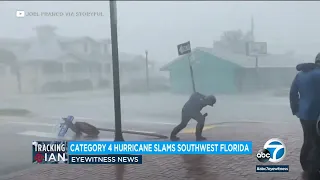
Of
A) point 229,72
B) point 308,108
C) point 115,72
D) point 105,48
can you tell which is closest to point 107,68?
point 115,72

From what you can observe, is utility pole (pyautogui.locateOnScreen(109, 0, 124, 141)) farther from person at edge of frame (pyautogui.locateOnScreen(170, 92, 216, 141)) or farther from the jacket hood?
the jacket hood

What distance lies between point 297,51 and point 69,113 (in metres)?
3.10

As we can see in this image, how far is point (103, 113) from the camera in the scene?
5.79 metres

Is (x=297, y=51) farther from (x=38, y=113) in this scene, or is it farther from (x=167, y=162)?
(x=38, y=113)

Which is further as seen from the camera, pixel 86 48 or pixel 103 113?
pixel 103 113

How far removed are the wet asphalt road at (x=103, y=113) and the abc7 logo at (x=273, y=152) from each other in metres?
0.50

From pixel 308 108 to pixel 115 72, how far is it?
8.11 ft

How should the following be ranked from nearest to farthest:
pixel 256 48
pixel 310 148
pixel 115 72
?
1. pixel 310 148
2. pixel 256 48
3. pixel 115 72

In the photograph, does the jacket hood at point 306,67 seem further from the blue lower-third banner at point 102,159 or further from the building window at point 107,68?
the building window at point 107,68

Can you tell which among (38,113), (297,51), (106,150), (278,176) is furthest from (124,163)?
(297,51)

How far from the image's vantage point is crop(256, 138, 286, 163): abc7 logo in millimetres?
4871

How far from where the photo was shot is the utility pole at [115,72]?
16.8 feet

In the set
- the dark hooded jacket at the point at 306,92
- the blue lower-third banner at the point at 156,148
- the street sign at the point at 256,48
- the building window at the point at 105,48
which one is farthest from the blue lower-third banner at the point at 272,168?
the building window at the point at 105,48

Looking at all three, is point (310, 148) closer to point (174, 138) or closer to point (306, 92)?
point (306, 92)
